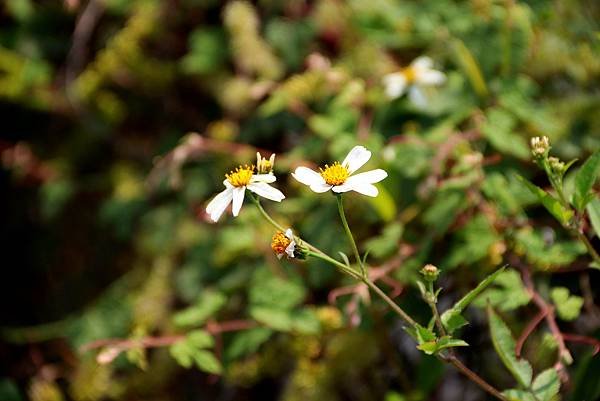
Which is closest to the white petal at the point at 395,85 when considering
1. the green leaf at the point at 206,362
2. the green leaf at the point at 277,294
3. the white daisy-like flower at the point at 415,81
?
the white daisy-like flower at the point at 415,81

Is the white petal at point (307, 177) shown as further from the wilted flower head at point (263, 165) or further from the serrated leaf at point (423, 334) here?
the serrated leaf at point (423, 334)

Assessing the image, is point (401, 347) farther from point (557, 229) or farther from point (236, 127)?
point (236, 127)

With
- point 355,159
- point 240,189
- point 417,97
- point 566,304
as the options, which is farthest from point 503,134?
point 240,189

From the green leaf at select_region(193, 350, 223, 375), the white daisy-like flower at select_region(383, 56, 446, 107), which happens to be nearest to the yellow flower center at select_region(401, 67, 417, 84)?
the white daisy-like flower at select_region(383, 56, 446, 107)

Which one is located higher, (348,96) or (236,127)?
(348,96)

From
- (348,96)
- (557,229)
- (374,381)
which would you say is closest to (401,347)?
(374,381)

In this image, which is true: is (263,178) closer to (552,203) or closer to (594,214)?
(552,203)

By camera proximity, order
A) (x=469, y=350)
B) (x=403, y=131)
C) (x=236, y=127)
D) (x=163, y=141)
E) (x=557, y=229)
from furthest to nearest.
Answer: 1. (x=163, y=141)
2. (x=236, y=127)
3. (x=403, y=131)
4. (x=469, y=350)
5. (x=557, y=229)
